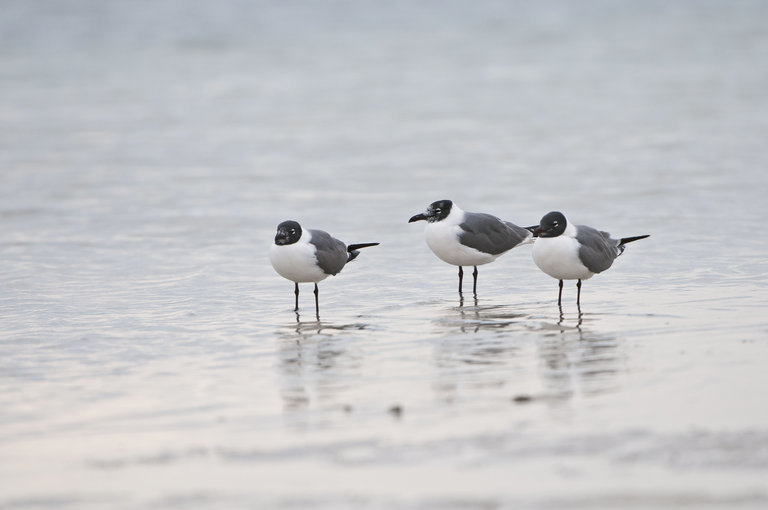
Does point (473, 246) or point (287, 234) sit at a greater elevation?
point (287, 234)

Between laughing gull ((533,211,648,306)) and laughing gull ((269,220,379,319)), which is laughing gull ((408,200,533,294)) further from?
laughing gull ((269,220,379,319))

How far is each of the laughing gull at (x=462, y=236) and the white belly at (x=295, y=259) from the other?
114 cm

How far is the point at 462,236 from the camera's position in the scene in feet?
33.2

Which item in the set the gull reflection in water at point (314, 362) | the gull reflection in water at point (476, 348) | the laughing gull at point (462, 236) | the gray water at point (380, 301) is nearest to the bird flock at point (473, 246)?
the laughing gull at point (462, 236)

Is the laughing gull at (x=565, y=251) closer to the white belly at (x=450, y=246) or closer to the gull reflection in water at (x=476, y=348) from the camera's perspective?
the gull reflection in water at (x=476, y=348)

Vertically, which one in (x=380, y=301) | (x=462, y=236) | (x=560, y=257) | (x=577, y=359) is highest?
(x=462, y=236)

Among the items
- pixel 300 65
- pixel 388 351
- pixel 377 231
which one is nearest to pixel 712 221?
pixel 377 231

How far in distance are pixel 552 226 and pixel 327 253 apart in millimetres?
1916

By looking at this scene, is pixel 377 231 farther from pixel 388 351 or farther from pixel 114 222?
pixel 388 351

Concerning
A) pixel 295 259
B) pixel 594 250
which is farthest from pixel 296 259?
pixel 594 250

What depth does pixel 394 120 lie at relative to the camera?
928 inches

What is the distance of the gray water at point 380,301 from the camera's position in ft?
16.9

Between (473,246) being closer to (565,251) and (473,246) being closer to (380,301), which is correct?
(380,301)

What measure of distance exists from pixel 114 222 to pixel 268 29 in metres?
25.8
